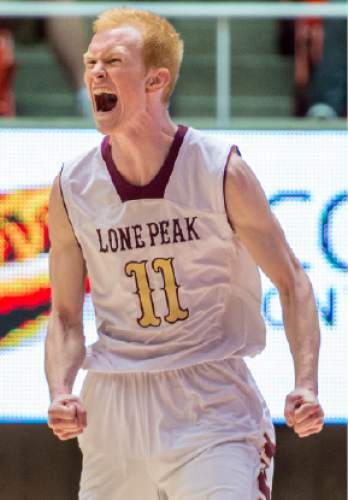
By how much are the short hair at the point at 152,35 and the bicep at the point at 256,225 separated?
381mm

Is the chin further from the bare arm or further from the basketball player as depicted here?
the bare arm

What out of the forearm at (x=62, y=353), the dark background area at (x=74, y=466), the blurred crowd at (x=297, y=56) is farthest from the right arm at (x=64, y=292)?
the blurred crowd at (x=297, y=56)

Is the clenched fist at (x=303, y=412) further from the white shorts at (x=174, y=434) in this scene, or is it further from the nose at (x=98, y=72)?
the nose at (x=98, y=72)

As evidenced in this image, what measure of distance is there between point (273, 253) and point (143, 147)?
1.68 ft

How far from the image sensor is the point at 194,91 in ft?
25.8

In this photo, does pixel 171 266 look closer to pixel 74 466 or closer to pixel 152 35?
pixel 152 35

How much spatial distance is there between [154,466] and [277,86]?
4.37m

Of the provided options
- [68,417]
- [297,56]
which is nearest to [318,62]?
[297,56]

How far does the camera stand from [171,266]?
4.11 metres

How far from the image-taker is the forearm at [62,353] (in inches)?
159

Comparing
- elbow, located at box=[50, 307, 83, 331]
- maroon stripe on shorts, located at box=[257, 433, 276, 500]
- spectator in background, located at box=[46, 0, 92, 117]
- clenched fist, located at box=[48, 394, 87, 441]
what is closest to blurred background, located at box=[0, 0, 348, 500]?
spectator in background, located at box=[46, 0, 92, 117]

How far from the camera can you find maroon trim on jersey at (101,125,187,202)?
4.14m

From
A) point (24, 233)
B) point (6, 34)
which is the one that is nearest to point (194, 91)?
point (6, 34)

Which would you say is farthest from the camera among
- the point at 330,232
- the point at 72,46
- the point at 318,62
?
the point at 72,46
